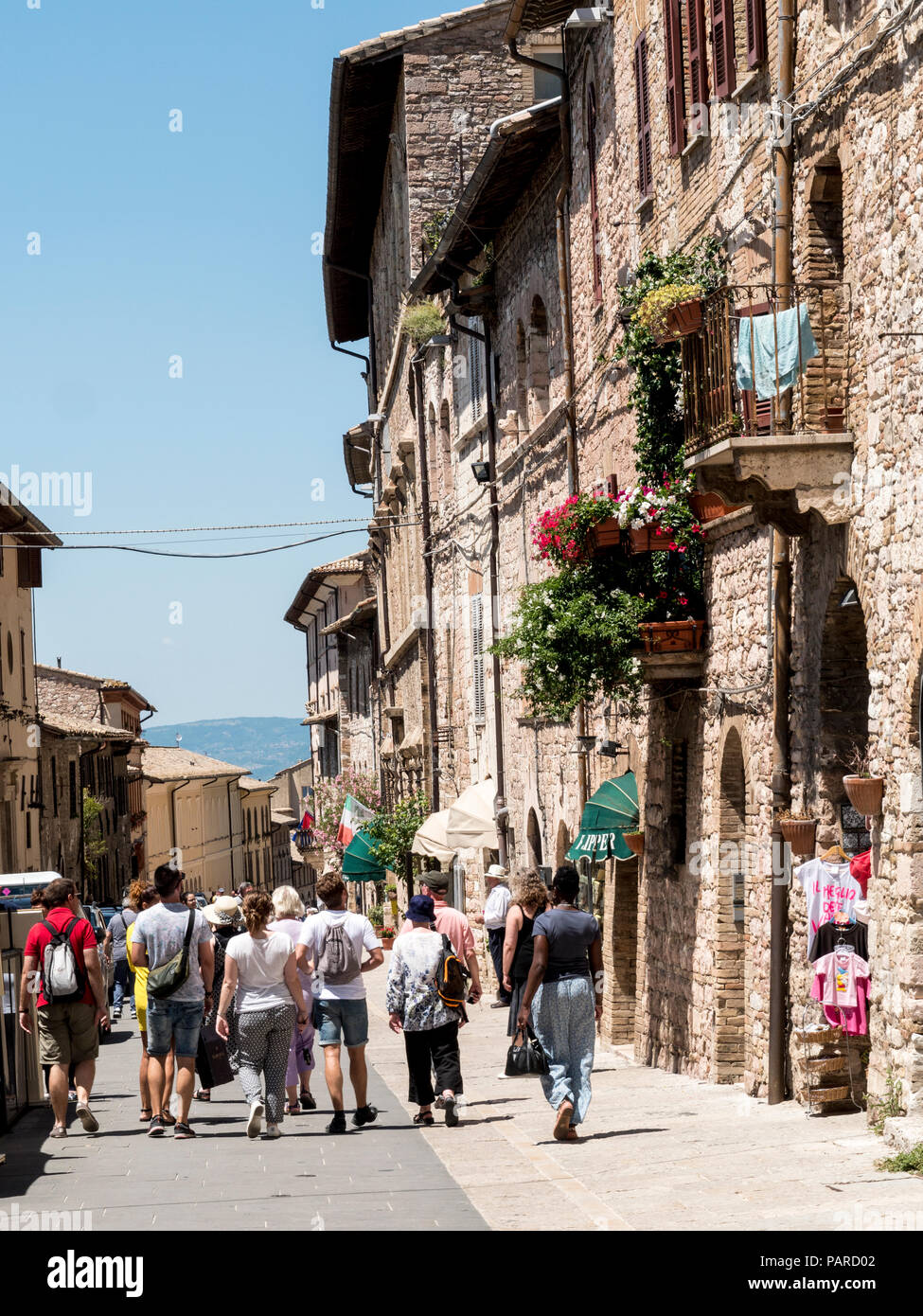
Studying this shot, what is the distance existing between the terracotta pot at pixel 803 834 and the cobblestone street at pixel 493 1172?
1647 mm

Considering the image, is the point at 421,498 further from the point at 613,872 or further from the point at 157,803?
the point at 157,803

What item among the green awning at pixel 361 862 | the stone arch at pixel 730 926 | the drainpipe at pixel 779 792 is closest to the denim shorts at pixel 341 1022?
the drainpipe at pixel 779 792

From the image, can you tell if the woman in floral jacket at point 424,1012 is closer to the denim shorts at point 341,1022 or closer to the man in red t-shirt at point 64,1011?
the denim shorts at point 341,1022

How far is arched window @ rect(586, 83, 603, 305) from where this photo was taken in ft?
59.7

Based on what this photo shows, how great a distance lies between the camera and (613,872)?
706 inches

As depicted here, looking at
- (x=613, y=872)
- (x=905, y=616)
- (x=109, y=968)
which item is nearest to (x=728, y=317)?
(x=905, y=616)

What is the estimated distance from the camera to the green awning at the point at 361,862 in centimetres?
3466

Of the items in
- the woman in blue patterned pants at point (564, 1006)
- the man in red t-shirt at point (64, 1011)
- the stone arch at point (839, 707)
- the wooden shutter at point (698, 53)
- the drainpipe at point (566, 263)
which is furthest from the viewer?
the drainpipe at point (566, 263)

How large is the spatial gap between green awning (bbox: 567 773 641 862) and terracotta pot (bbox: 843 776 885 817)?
21.2 feet

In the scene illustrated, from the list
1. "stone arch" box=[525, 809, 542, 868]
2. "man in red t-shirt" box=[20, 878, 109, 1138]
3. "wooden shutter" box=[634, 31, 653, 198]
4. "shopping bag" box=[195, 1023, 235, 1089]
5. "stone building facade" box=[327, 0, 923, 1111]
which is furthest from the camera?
"stone arch" box=[525, 809, 542, 868]

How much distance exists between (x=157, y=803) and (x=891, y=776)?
221ft

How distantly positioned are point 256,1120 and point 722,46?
8.13m

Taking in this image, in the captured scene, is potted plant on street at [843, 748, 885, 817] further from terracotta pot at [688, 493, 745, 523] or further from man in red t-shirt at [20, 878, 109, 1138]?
man in red t-shirt at [20, 878, 109, 1138]

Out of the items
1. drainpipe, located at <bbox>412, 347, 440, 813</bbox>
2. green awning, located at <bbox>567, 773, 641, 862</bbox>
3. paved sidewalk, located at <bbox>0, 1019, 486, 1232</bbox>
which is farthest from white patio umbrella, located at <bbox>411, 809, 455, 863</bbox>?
paved sidewalk, located at <bbox>0, 1019, 486, 1232</bbox>
